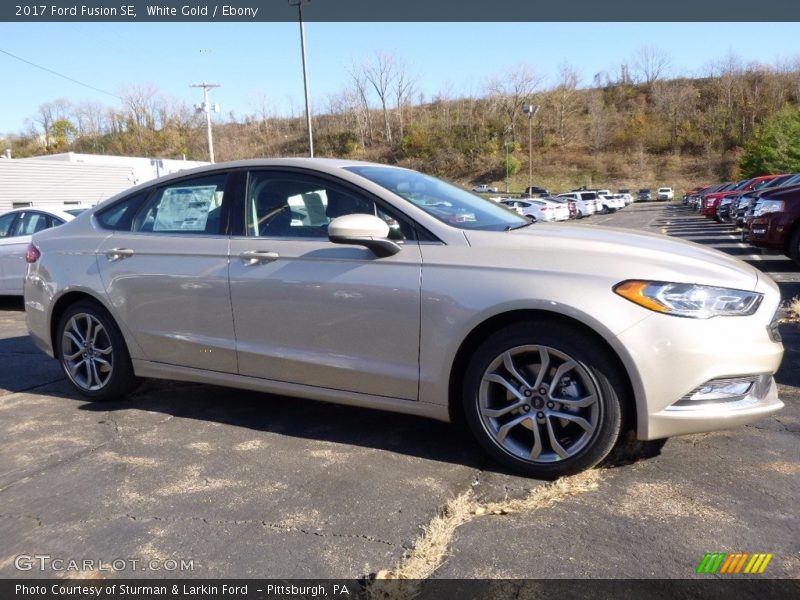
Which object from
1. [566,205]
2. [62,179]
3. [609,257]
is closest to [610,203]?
[566,205]

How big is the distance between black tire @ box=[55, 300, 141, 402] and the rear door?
0.21 meters

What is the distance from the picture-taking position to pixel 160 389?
483 centimetres

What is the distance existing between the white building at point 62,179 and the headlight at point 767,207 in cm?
2296

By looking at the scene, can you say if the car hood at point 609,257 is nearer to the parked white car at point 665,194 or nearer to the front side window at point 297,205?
the front side window at point 297,205

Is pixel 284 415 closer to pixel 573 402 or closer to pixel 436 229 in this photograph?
pixel 436 229

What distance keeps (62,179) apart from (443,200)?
34.0 metres

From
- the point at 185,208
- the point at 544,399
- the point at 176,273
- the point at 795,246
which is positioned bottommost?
the point at 795,246

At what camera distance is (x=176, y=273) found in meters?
3.96

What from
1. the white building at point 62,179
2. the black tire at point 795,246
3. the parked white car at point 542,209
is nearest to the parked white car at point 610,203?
the parked white car at point 542,209

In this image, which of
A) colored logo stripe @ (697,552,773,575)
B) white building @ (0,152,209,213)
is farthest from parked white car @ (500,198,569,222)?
colored logo stripe @ (697,552,773,575)

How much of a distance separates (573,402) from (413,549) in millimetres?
1009

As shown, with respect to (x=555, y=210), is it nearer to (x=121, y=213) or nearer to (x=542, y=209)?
(x=542, y=209)

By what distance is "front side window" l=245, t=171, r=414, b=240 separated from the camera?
3.59m

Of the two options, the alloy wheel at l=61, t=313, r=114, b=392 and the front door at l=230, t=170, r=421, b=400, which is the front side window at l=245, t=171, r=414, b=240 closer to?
the front door at l=230, t=170, r=421, b=400
